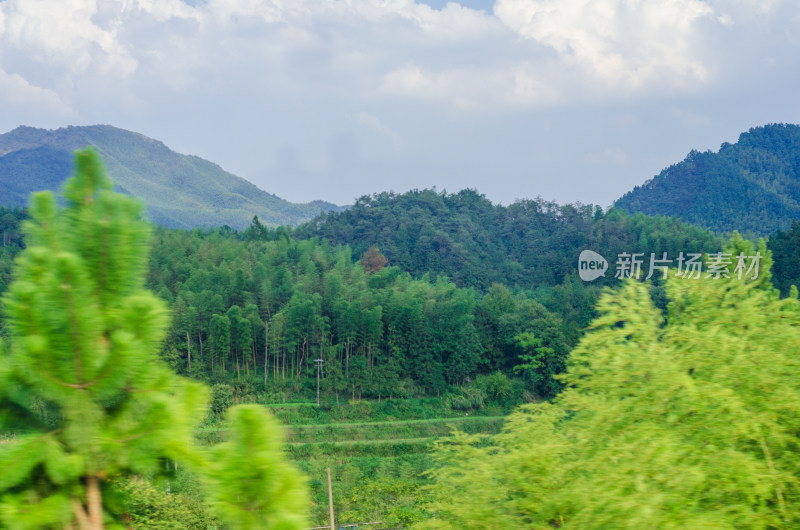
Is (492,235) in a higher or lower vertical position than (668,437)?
higher

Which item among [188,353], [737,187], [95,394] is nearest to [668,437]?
[95,394]

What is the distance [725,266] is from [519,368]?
55.7 ft

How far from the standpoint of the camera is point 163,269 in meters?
26.0

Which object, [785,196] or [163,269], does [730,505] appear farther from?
[785,196]

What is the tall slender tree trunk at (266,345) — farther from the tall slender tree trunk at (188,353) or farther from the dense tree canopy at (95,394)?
the dense tree canopy at (95,394)

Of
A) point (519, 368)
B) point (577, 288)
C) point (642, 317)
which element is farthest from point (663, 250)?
point (642, 317)

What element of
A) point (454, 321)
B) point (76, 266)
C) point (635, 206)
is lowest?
point (454, 321)

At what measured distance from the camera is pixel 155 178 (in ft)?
340

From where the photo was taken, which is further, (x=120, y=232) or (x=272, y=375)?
(x=272, y=375)

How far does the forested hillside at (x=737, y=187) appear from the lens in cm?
4678

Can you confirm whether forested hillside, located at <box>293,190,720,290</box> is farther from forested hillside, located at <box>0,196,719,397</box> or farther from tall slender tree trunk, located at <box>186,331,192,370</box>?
tall slender tree trunk, located at <box>186,331,192,370</box>

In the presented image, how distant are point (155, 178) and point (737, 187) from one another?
8911cm

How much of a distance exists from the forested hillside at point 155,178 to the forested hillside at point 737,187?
5317cm

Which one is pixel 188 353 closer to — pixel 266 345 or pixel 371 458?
pixel 266 345
